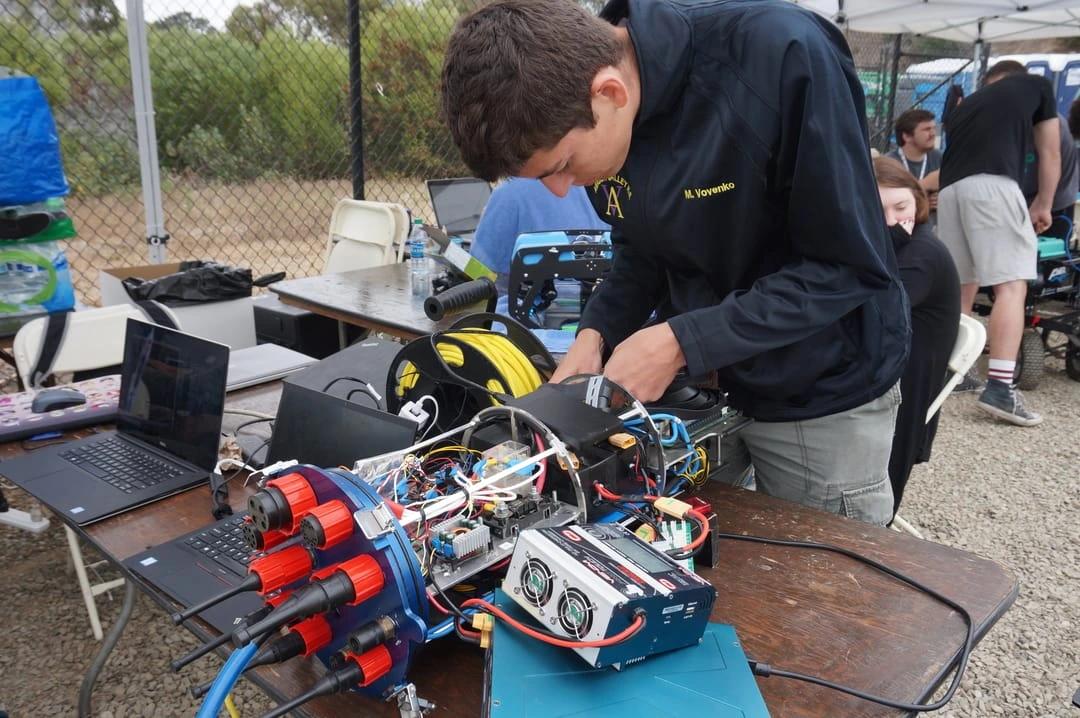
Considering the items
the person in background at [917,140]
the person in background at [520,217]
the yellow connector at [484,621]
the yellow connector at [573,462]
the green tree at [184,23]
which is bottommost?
the yellow connector at [484,621]

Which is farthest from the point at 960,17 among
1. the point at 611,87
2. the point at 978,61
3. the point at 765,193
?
the point at 611,87

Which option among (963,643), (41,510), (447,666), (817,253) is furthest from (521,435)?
(41,510)

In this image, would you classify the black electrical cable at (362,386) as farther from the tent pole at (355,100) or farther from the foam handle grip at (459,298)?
the tent pole at (355,100)

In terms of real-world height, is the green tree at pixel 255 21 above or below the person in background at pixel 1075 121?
above

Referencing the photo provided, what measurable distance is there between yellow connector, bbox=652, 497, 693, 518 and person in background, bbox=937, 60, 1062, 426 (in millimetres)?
3669

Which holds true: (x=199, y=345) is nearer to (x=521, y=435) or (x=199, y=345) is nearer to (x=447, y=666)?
(x=521, y=435)

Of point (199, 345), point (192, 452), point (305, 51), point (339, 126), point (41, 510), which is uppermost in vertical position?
point (305, 51)

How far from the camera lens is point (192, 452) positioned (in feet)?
5.51

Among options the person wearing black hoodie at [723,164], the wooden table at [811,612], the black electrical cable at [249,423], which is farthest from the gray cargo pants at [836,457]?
the black electrical cable at [249,423]

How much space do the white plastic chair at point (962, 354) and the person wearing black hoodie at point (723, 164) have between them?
1.16 metres

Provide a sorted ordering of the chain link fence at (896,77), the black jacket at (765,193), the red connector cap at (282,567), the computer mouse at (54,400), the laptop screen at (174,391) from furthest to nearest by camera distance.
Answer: the chain link fence at (896,77), the computer mouse at (54,400), the laptop screen at (174,391), the black jacket at (765,193), the red connector cap at (282,567)

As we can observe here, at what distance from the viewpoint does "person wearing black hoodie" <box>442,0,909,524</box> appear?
1.11 metres

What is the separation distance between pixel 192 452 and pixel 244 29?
192 inches

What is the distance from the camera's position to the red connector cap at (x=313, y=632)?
876 mm
